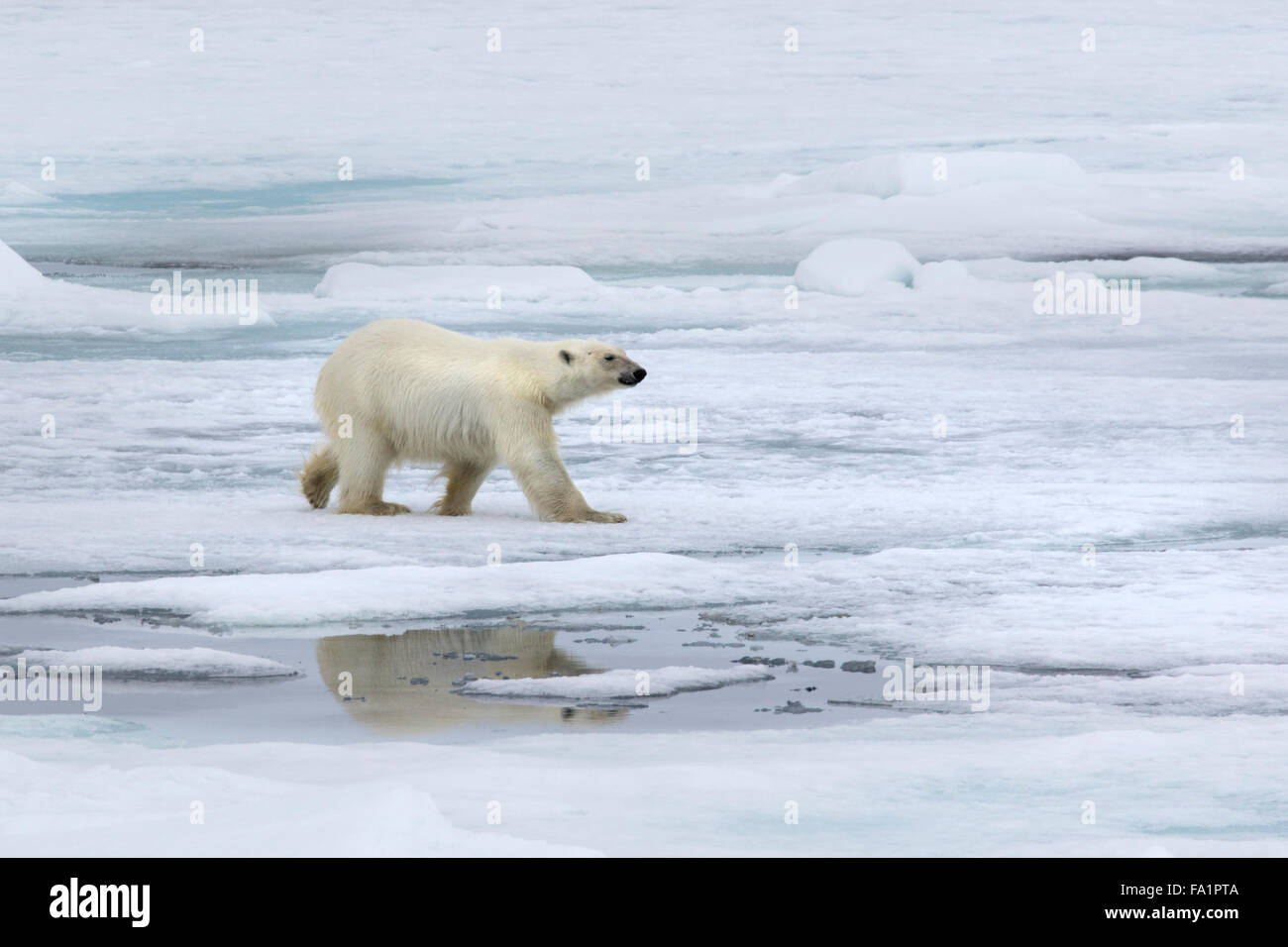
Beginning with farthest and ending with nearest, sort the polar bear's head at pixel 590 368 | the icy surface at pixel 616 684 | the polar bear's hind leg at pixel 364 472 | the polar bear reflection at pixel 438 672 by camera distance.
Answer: the polar bear's hind leg at pixel 364 472 → the polar bear's head at pixel 590 368 → the icy surface at pixel 616 684 → the polar bear reflection at pixel 438 672

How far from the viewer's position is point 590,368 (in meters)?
7.45

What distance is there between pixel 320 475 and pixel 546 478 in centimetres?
126

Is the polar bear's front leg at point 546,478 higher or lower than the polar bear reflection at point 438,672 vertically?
higher

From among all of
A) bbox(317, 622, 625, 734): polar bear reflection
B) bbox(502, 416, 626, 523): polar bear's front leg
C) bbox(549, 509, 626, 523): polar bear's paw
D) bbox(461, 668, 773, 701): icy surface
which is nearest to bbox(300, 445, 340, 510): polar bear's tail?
bbox(502, 416, 626, 523): polar bear's front leg

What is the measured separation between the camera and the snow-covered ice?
371cm

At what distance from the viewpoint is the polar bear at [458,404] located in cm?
743

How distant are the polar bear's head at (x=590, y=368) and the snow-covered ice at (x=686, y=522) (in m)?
0.65

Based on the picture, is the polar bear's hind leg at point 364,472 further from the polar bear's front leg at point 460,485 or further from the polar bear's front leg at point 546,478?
the polar bear's front leg at point 546,478

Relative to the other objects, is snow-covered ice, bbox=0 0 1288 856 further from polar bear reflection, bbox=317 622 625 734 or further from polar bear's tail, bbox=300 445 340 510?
polar bear's tail, bbox=300 445 340 510

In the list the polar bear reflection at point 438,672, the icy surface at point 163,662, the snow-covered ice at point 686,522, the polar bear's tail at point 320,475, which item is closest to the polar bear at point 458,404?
the polar bear's tail at point 320,475

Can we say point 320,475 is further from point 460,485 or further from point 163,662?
point 163,662

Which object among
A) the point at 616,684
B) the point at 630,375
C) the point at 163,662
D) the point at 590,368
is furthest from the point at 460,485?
the point at 616,684

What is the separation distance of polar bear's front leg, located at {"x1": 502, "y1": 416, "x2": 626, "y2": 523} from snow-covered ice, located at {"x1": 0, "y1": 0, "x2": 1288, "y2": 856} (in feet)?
0.71

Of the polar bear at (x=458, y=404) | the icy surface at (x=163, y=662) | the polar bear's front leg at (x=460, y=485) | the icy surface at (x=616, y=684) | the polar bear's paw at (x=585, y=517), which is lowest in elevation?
the icy surface at (x=616, y=684)
